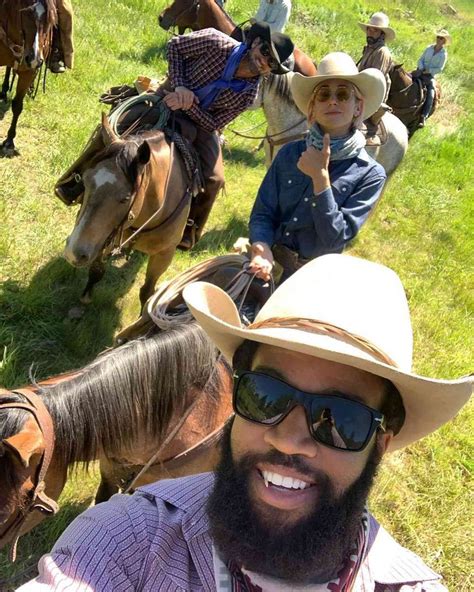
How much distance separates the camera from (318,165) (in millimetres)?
2627

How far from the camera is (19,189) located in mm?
5176

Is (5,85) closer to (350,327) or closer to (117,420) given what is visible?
(117,420)

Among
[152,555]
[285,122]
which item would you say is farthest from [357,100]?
[285,122]

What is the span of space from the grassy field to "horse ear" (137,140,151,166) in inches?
56.6

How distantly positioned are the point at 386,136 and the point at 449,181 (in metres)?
3.81

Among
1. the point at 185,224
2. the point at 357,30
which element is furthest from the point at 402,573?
the point at 357,30

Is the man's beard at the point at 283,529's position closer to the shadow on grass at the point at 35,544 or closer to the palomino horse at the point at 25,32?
the shadow on grass at the point at 35,544

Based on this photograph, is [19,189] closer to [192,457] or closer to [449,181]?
[192,457]

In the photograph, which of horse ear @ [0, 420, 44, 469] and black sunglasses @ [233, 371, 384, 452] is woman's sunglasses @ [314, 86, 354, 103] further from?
horse ear @ [0, 420, 44, 469]

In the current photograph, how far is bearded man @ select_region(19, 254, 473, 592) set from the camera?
1.27m

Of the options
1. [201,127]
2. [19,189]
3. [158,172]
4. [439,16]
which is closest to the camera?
[158,172]

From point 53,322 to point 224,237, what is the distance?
2.54m

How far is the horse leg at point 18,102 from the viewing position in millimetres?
5453

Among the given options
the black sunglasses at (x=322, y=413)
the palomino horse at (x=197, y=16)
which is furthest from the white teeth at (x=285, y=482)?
the palomino horse at (x=197, y=16)
